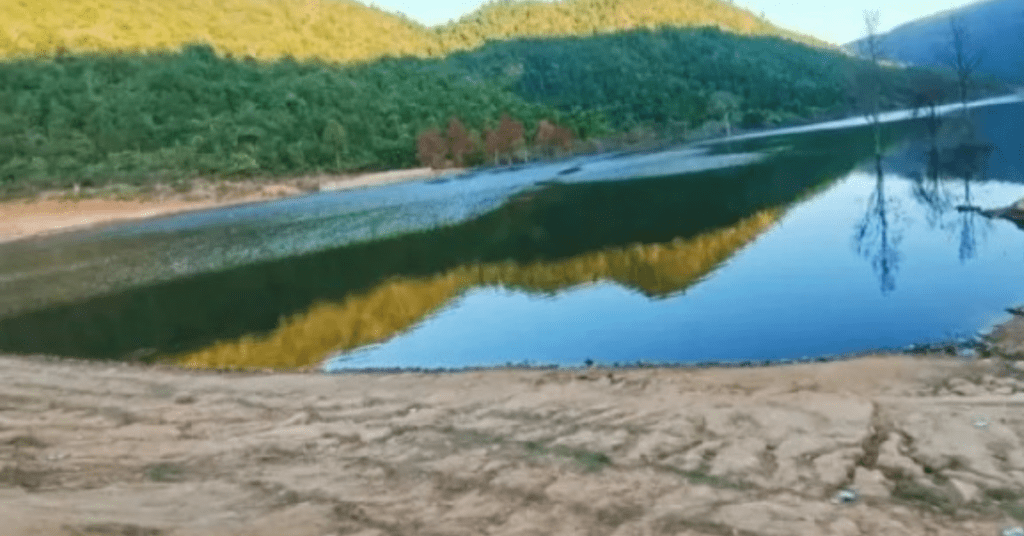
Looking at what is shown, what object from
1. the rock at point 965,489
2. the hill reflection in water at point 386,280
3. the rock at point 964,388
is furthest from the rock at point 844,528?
the hill reflection in water at point 386,280

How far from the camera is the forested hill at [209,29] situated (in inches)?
4574

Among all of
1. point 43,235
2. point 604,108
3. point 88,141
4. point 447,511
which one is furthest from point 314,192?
point 447,511

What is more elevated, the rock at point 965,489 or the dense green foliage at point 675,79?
the dense green foliage at point 675,79

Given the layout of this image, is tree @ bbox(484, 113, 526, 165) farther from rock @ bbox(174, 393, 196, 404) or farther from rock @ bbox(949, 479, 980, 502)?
rock @ bbox(949, 479, 980, 502)

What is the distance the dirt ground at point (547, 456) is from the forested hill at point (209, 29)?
368 feet

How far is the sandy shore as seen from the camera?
77750 mm

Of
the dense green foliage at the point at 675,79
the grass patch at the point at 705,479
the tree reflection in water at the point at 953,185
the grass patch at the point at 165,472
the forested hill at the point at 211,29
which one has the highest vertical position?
the forested hill at the point at 211,29

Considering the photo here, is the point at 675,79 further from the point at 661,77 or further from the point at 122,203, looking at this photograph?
the point at 122,203

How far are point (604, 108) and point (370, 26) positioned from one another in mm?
63973

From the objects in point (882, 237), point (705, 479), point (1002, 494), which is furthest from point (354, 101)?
point (1002, 494)

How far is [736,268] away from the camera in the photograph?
28.7 meters

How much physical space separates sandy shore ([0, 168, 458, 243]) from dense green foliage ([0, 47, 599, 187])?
388cm

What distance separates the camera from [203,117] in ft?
368

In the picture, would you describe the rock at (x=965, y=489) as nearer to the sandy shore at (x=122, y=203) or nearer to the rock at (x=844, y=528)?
Answer: the rock at (x=844, y=528)
